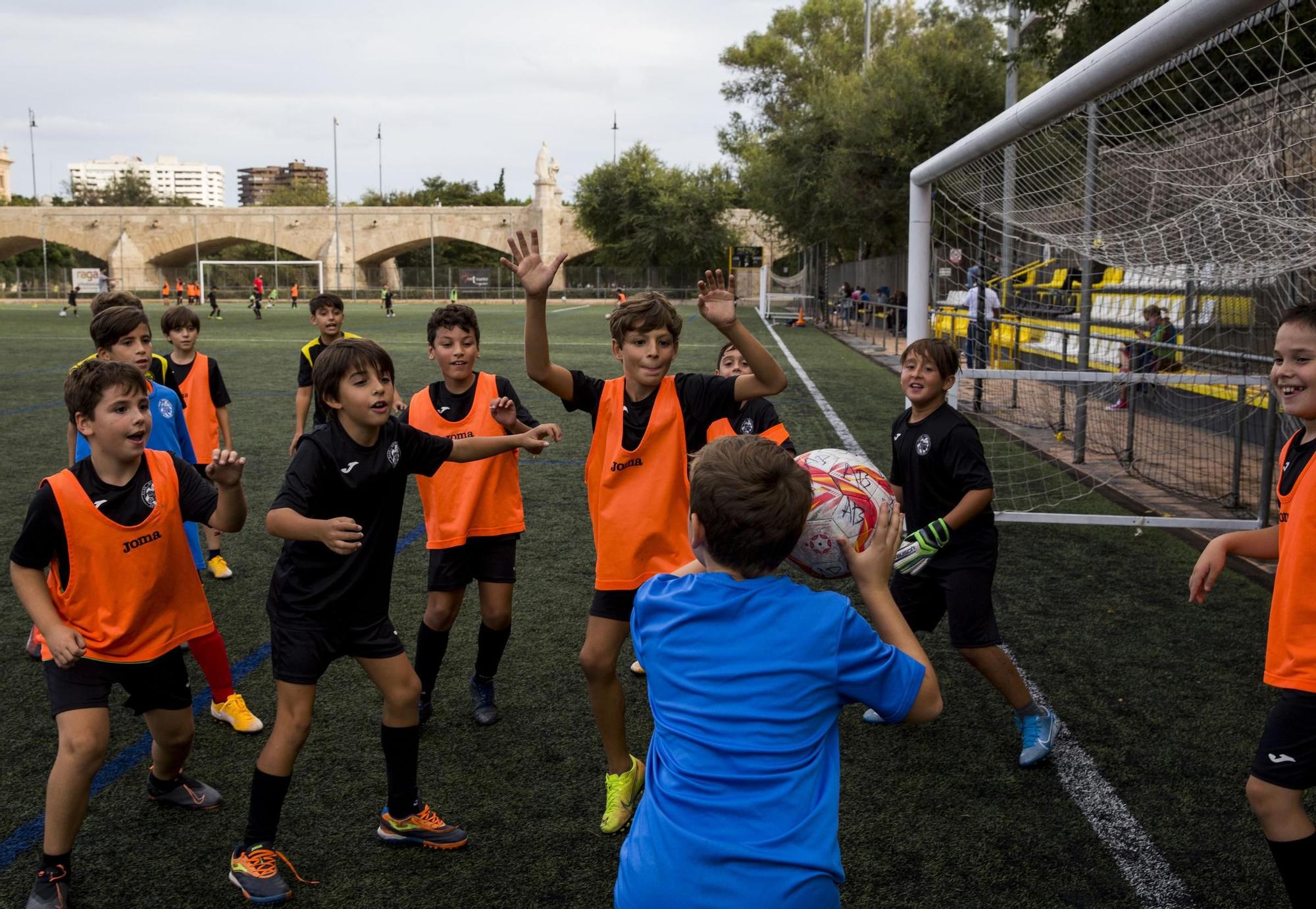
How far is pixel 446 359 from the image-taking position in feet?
14.2

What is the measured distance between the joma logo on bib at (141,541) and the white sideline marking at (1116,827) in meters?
2.17

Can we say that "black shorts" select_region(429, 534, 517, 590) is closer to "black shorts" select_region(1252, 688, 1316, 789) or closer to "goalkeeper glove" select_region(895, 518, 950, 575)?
"goalkeeper glove" select_region(895, 518, 950, 575)

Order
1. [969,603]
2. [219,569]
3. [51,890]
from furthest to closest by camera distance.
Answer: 1. [219,569]
2. [969,603]
3. [51,890]

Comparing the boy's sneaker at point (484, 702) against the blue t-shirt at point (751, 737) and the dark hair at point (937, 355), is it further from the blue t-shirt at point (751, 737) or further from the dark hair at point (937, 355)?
the blue t-shirt at point (751, 737)

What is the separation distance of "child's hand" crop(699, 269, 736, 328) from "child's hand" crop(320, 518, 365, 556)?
1235mm

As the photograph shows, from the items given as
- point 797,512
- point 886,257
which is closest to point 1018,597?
point 797,512

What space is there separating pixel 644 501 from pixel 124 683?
172 cm

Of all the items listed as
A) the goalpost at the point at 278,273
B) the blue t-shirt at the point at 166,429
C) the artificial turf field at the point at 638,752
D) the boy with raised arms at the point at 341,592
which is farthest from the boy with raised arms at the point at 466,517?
the goalpost at the point at 278,273

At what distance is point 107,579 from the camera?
125 inches

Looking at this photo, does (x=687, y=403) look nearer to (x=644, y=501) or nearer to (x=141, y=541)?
(x=644, y=501)

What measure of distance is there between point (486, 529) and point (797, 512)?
2.52m

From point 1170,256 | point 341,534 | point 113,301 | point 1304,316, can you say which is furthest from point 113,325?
point 1170,256

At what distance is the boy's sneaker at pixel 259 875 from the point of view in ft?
10.0

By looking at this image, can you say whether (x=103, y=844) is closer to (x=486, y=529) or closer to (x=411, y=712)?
(x=411, y=712)
